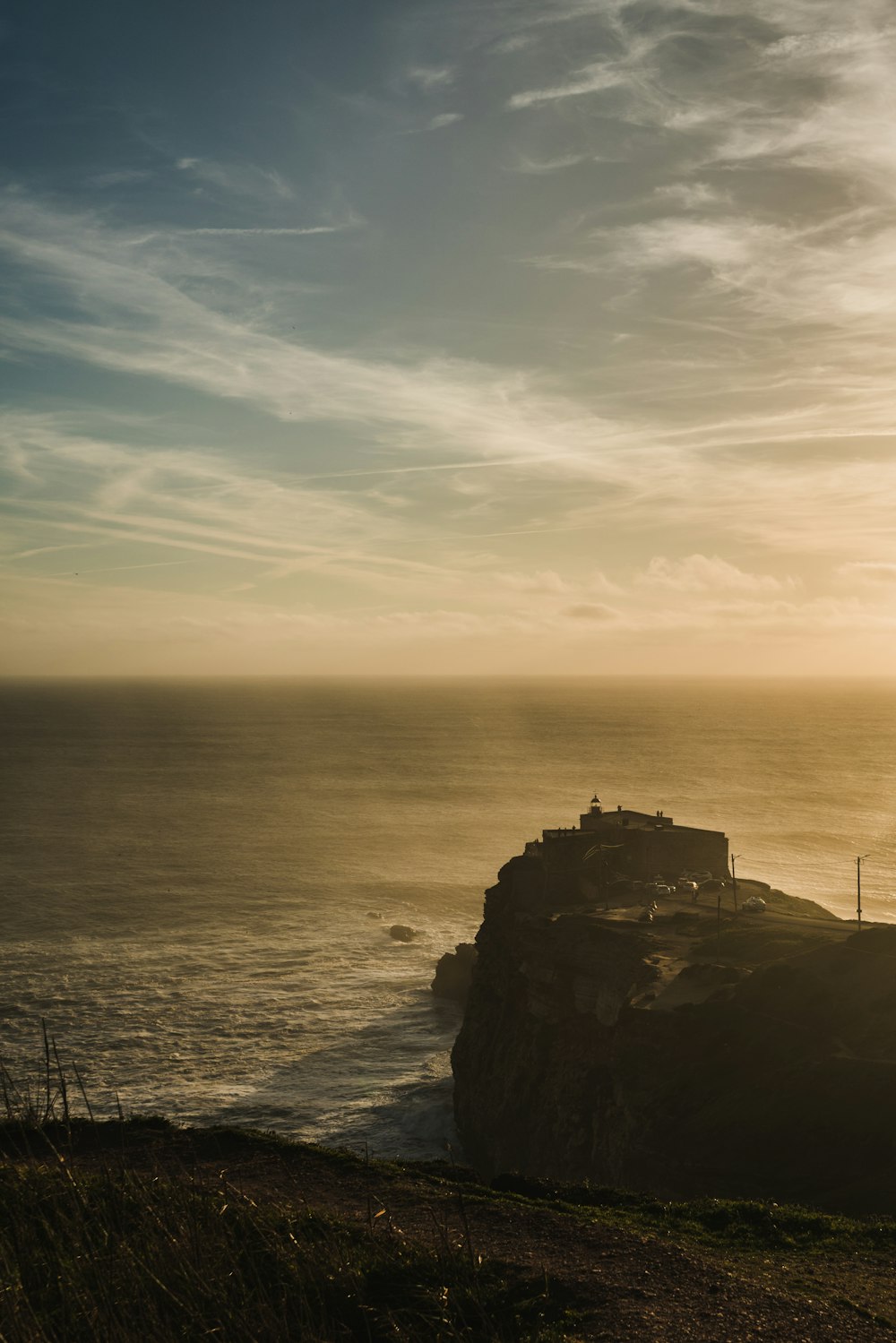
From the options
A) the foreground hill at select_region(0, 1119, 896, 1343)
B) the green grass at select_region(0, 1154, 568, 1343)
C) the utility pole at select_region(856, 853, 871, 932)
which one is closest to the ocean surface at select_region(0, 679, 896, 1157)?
the utility pole at select_region(856, 853, 871, 932)

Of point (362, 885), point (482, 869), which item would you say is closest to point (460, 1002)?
point (362, 885)

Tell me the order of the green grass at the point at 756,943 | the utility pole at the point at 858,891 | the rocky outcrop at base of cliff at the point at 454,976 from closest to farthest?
the green grass at the point at 756,943, the utility pole at the point at 858,891, the rocky outcrop at base of cliff at the point at 454,976

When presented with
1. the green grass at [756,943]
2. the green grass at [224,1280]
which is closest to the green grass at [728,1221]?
the green grass at [224,1280]

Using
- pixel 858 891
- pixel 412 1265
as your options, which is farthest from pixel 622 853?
pixel 412 1265

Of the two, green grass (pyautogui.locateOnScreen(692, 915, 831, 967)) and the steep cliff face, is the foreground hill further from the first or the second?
green grass (pyautogui.locateOnScreen(692, 915, 831, 967))

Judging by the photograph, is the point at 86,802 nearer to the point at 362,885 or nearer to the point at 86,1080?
the point at 362,885

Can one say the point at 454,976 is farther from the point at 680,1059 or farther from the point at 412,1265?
the point at 412,1265

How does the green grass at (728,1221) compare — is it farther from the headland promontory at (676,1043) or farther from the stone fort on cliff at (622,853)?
the stone fort on cliff at (622,853)
